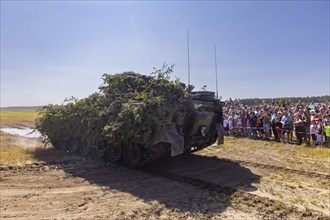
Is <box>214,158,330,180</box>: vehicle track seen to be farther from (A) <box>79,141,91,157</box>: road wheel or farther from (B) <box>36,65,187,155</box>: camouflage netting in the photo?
(A) <box>79,141,91,157</box>: road wheel

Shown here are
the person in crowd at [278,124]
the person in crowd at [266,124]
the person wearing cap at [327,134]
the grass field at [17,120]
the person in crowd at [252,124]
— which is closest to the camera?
the person wearing cap at [327,134]

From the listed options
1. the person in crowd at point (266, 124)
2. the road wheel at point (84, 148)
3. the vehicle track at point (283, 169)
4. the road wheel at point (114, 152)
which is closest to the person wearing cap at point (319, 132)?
the person in crowd at point (266, 124)

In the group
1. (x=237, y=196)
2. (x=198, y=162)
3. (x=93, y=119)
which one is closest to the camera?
(x=237, y=196)

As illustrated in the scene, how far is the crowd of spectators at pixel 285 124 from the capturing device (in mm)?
13242

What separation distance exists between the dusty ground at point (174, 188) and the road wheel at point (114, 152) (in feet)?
1.17

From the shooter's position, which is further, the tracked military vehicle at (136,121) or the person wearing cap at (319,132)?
the person wearing cap at (319,132)

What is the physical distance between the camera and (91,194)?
23.6 feet

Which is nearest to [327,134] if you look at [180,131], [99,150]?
[180,131]

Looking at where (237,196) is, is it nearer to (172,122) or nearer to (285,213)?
(285,213)

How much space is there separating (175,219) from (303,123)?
10.1 m

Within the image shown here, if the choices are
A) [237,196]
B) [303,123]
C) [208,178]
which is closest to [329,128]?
[303,123]

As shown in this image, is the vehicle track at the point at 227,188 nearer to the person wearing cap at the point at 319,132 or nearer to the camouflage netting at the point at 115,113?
the camouflage netting at the point at 115,113

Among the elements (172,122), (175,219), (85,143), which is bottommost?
(175,219)

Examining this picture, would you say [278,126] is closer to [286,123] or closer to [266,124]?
[286,123]
